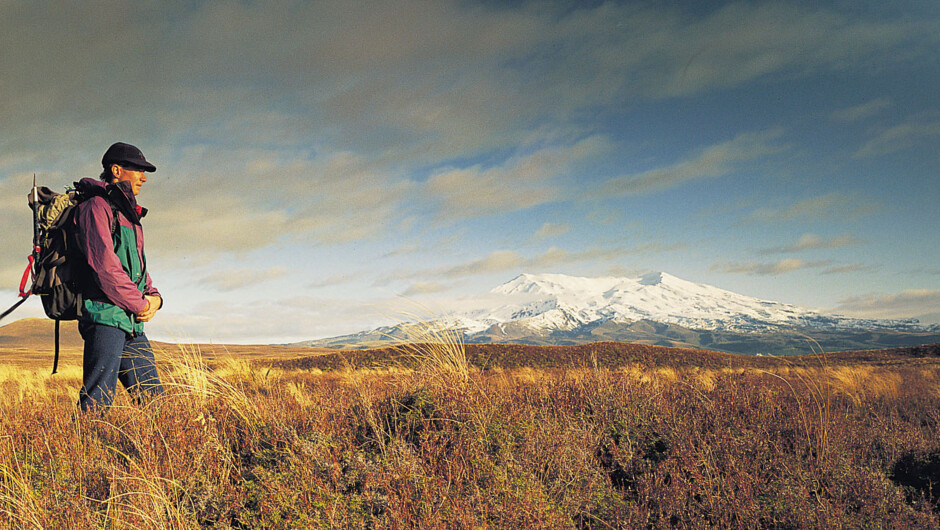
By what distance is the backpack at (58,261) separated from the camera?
12.0 feet

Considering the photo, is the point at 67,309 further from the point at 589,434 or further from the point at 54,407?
the point at 589,434

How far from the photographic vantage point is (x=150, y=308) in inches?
156

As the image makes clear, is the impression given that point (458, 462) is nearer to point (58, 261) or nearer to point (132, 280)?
point (132, 280)

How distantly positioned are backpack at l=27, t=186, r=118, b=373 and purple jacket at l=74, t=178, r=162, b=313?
11cm

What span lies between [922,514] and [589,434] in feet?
6.41

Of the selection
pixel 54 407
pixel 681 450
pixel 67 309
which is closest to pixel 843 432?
pixel 681 450

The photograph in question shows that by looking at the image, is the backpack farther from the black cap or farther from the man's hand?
the man's hand

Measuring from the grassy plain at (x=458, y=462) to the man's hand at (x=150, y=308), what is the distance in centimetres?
70

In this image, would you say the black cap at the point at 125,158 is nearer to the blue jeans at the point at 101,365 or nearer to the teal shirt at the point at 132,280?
the teal shirt at the point at 132,280

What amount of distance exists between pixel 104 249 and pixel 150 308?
0.63m

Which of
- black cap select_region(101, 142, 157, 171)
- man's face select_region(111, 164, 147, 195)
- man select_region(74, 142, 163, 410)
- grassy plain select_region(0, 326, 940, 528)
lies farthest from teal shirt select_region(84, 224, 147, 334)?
grassy plain select_region(0, 326, 940, 528)

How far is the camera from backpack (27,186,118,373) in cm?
365

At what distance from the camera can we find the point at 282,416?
3.83 m

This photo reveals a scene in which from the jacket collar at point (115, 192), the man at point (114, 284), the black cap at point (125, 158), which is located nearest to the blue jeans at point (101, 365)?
the man at point (114, 284)
